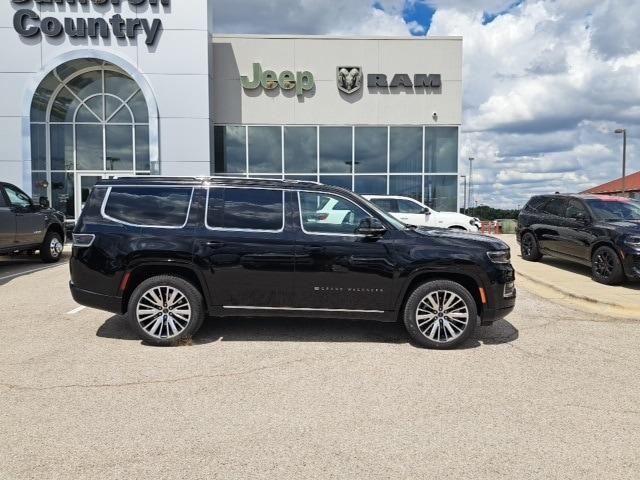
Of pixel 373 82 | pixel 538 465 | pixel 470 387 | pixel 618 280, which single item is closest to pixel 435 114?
pixel 373 82

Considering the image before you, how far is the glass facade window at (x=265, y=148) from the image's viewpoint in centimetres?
1938

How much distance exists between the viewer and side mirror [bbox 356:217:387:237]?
5.34m

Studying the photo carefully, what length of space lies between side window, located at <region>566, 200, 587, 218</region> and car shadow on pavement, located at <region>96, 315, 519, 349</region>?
5100mm

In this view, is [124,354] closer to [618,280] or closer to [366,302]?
[366,302]

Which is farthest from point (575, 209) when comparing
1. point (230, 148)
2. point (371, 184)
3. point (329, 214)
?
point (230, 148)

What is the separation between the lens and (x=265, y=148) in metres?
19.4

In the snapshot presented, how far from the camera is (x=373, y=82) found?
1914 cm

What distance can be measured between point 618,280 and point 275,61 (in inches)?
579

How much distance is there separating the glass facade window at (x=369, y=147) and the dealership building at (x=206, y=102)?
41 mm

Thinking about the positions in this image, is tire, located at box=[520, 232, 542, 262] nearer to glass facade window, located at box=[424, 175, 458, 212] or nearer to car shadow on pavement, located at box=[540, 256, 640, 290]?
car shadow on pavement, located at box=[540, 256, 640, 290]

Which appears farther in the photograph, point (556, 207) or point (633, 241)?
point (556, 207)

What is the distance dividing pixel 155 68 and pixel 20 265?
888 cm

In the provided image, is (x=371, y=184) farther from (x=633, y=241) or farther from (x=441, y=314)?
(x=441, y=314)

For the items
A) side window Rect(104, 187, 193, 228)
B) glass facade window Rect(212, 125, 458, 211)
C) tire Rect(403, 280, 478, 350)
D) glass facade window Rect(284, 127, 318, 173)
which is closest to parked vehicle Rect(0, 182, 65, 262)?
side window Rect(104, 187, 193, 228)
